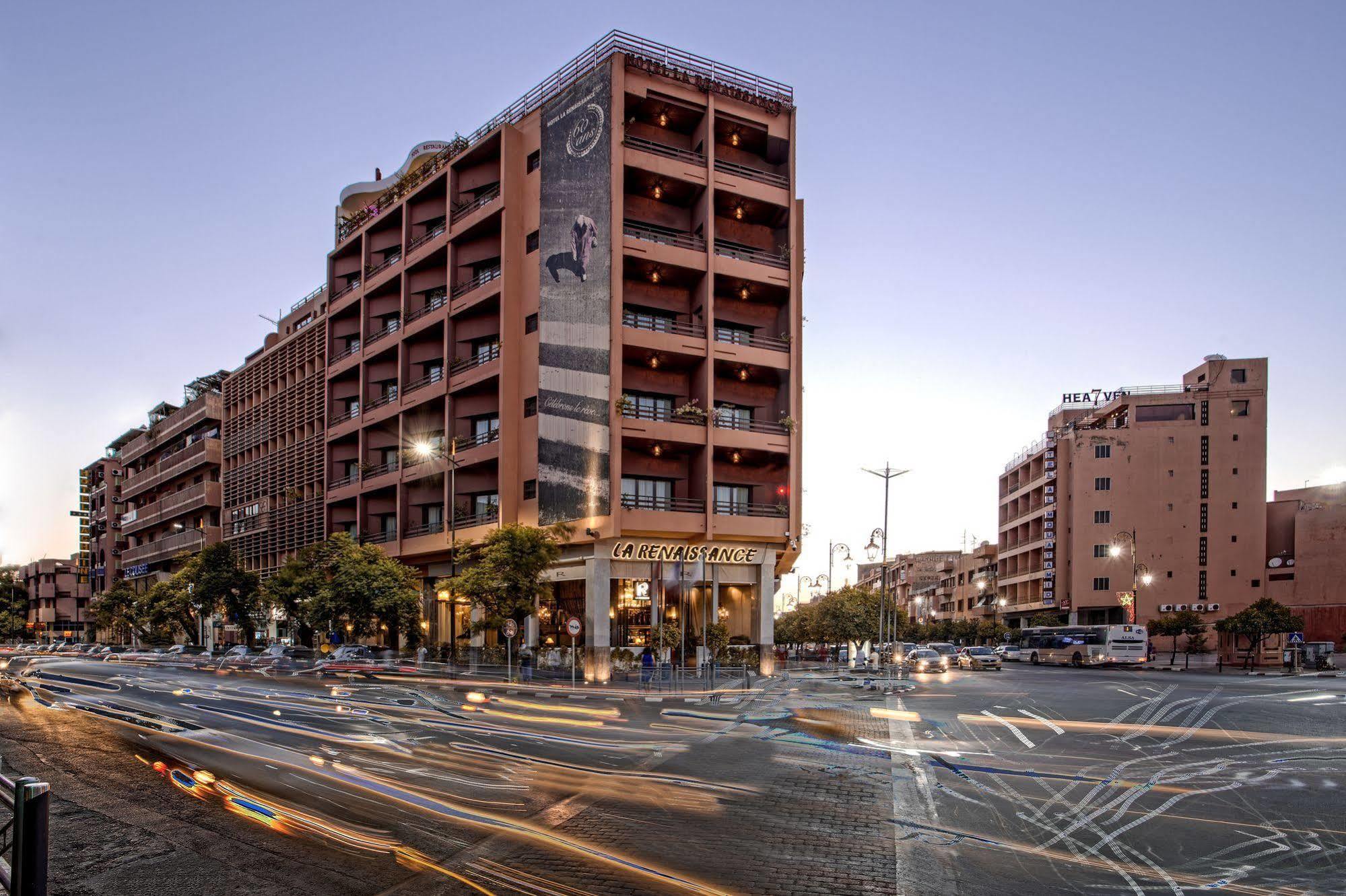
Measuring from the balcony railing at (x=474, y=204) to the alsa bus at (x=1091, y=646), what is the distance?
5399 centimetres

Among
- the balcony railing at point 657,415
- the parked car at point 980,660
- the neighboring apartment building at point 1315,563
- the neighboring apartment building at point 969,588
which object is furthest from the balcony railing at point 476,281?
the neighboring apartment building at point 969,588

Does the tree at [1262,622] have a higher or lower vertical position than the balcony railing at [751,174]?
lower

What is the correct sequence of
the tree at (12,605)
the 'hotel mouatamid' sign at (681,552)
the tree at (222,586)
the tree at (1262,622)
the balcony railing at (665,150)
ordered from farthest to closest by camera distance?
1. the tree at (12,605)
2. the tree at (222,586)
3. the tree at (1262,622)
4. the balcony railing at (665,150)
5. the 'hotel mouatamid' sign at (681,552)

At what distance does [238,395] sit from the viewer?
274ft

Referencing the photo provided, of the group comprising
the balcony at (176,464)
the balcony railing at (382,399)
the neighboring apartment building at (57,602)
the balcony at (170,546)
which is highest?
the balcony railing at (382,399)

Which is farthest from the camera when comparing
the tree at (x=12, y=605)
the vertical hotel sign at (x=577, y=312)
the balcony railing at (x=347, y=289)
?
the tree at (x=12, y=605)

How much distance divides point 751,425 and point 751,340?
4.73m

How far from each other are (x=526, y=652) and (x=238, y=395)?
53099 mm

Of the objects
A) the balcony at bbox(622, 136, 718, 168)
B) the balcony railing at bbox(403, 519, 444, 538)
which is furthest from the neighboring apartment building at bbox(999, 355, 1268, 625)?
the balcony railing at bbox(403, 519, 444, 538)

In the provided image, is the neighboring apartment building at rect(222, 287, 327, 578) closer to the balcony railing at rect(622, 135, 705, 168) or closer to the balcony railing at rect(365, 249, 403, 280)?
the balcony railing at rect(365, 249, 403, 280)

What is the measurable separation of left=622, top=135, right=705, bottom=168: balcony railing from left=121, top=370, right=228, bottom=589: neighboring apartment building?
60.5 meters

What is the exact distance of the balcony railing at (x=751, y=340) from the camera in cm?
4609

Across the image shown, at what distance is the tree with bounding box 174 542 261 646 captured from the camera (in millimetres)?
67625

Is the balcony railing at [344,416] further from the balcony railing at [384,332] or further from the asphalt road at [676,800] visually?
the asphalt road at [676,800]
